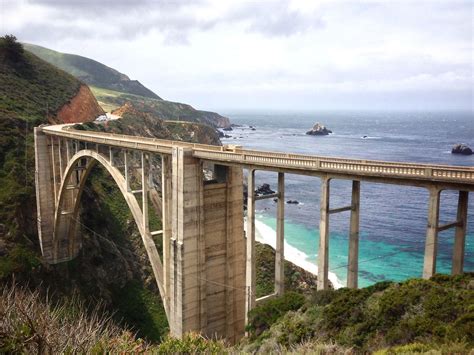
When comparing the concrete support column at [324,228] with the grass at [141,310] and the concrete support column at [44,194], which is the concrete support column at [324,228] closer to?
the grass at [141,310]

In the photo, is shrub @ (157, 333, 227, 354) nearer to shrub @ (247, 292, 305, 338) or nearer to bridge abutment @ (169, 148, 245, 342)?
shrub @ (247, 292, 305, 338)

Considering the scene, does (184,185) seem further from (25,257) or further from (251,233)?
(25,257)

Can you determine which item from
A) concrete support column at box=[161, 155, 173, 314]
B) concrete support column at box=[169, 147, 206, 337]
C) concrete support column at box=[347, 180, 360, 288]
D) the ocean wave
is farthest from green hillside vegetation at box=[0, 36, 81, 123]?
concrete support column at box=[347, 180, 360, 288]

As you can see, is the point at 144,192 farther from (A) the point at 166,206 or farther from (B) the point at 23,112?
(B) the point at 23,112

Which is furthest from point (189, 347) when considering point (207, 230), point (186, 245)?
point (207, 230)

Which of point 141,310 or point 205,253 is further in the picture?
point 141,310

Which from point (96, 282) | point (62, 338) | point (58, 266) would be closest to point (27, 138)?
point (58, 266)

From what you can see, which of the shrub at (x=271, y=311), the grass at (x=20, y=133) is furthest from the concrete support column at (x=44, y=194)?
the shrub at (x=271, y=311)
